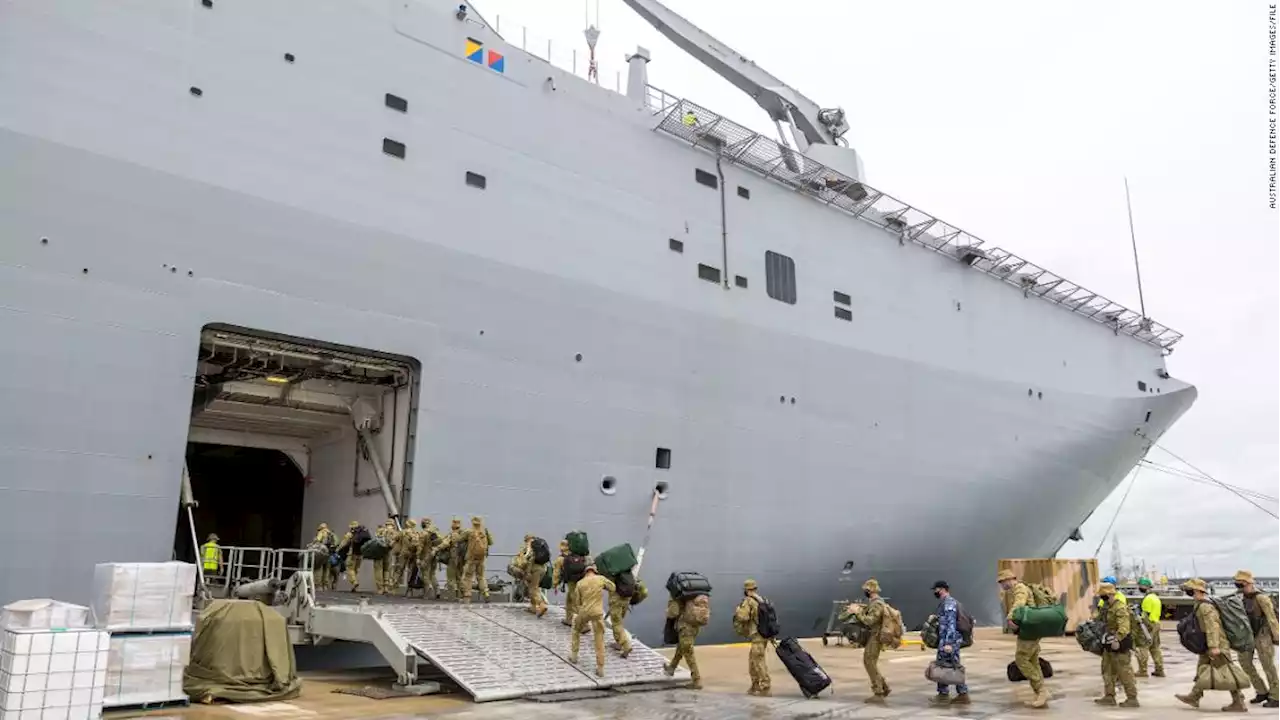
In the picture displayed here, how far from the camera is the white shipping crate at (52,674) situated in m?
5.59

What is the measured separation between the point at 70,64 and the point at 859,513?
13069mm

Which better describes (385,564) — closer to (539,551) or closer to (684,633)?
(539,551)

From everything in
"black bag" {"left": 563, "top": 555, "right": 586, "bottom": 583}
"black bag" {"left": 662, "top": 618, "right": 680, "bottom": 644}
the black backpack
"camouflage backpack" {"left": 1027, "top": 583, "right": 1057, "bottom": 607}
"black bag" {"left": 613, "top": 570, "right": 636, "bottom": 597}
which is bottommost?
"black bag" {"left": 662, "top": 618, "right": 680, "bottom": 644}

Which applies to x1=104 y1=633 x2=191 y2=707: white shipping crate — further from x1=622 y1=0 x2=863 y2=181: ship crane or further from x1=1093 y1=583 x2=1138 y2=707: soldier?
x1=622 y1=0 x2=863 y2=181: ship crane

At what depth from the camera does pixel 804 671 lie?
8.00 m

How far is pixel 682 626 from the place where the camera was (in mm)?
8336

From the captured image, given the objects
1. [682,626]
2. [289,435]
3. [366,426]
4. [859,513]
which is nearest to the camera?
[682,626]

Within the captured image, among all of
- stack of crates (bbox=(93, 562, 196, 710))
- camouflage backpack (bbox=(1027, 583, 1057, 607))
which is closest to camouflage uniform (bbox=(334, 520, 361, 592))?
stack of crates (bbox=(93, 562, 196, 710))

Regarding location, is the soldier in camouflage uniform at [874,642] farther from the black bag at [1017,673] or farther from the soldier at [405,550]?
the soldier at [405,550]

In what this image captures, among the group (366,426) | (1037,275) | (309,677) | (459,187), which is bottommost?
(309,677)

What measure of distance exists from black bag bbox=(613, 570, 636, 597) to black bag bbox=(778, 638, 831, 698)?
1.52m

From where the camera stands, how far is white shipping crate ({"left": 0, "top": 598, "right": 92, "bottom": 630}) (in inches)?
231

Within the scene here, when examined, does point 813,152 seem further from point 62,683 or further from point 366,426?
point 62,683

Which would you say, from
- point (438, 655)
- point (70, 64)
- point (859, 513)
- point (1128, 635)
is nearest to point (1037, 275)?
point (859, 513)
